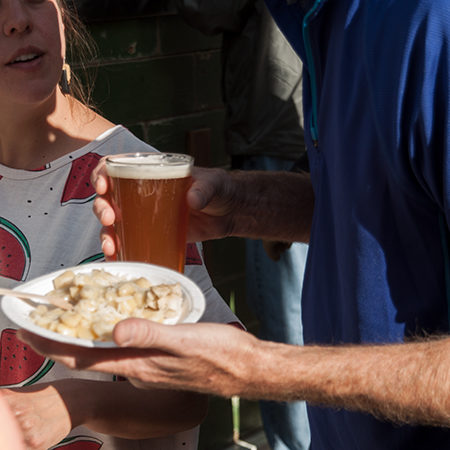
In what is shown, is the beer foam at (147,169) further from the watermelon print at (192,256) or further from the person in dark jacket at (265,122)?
the person in dark jacket at (265,122)

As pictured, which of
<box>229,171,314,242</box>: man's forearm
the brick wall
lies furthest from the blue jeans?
<box>229,171,314,242</box>: man's forearm

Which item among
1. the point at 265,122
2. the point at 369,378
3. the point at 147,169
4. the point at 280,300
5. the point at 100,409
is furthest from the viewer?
the point at 280,300

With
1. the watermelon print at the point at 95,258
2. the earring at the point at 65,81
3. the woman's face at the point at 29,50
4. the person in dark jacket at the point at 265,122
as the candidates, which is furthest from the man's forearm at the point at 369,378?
the person in dark jacket at the point at 265,122

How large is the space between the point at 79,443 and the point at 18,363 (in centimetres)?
26

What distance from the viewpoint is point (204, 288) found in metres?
1.92

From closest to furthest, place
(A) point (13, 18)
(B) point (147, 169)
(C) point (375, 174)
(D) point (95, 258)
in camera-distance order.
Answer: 1. (C) point (375, 174)
2. (B) point (147, 169)
3. (A) point (13, 18)
4. (D) point (95, 258)

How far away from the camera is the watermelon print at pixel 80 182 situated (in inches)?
79.7

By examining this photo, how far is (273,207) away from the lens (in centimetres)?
198

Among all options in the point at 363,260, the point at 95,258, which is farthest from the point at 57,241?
the point at 363,260

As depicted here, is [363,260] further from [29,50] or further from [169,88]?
[169,88]

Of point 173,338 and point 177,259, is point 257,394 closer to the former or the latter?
point 173,338

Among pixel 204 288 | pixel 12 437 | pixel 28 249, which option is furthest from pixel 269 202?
pixel 12 437

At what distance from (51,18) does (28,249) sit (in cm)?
61

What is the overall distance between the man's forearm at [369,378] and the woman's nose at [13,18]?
41.3 inches
